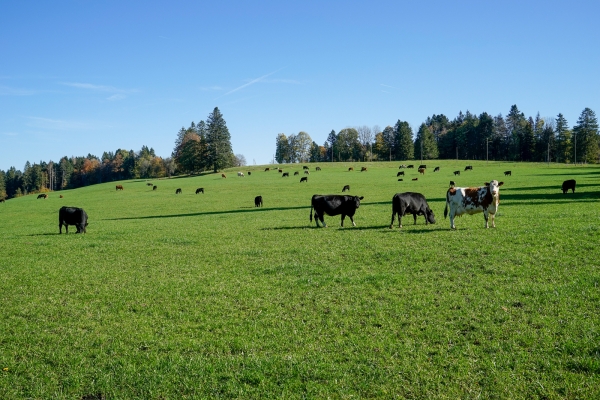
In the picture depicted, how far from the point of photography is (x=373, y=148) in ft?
520

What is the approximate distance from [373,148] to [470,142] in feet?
112

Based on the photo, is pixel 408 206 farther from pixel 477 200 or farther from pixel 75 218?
pixel 75 218

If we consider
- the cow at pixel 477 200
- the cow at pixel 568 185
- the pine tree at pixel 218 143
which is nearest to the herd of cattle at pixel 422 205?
the cow at pixel 477 200

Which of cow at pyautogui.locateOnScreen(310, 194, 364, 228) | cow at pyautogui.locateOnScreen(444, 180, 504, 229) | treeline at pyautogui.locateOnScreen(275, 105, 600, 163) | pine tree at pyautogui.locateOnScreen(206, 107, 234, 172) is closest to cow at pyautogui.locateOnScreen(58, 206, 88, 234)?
cow at pyautogui.locateOnScreen(310, 194, 364, 228)

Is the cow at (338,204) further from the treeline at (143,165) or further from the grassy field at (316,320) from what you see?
the treeline at (143,165)

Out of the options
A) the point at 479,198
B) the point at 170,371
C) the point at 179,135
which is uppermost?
the point at 179,135

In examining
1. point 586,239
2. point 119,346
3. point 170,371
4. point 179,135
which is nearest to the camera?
point 170,371

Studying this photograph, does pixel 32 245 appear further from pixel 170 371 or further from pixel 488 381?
pixel 488 381

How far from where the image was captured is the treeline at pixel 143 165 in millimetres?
113375

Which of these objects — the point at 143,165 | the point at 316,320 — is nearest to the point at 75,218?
the point at 316,320

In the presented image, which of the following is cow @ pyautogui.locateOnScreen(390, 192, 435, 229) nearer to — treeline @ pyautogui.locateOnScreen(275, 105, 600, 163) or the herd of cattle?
the herd of cattle

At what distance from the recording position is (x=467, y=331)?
7801mm

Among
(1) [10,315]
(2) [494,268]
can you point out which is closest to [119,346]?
(1) [10,315]

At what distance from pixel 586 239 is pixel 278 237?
11.9 m
